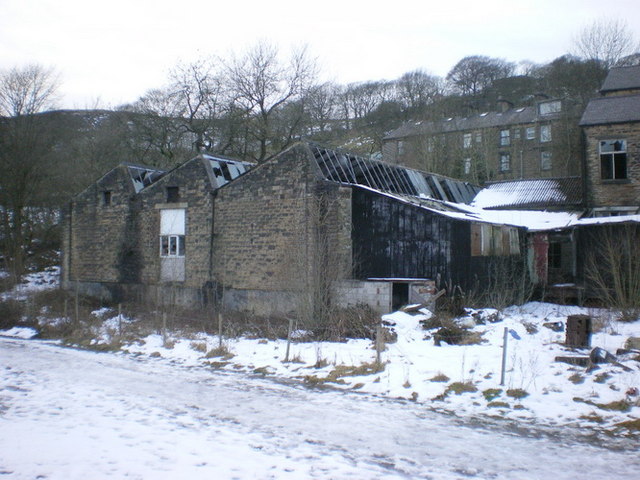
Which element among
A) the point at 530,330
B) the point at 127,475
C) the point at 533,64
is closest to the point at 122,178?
the point at 530,330

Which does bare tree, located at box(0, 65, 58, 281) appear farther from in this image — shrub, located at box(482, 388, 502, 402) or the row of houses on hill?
shrub, located at box(482, 388, 502, 402)

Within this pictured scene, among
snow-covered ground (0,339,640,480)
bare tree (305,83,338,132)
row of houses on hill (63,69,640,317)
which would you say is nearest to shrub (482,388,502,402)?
snow-covered ground (0,339,640,480)

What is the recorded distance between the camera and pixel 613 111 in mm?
24188

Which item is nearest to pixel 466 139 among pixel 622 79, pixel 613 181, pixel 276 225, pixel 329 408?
pixel 622 79

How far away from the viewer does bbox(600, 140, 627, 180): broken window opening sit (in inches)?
930

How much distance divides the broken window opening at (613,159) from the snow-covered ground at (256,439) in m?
18.6

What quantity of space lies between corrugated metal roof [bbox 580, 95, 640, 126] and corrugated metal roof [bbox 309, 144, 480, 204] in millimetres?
6730

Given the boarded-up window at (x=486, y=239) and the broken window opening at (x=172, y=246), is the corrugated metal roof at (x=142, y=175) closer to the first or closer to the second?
the broken window opening at (x=172, y=246)

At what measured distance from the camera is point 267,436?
778 centimetres

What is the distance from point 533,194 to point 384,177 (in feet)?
33.2

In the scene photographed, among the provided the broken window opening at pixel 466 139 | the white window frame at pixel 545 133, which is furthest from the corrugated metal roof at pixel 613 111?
the white window frame at pixel 545 133

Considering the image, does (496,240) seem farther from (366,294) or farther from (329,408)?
(329,408)

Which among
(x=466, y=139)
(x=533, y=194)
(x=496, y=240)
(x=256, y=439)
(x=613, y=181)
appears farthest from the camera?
(x=466, y=139)

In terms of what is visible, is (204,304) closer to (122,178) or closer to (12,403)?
(122,178)
